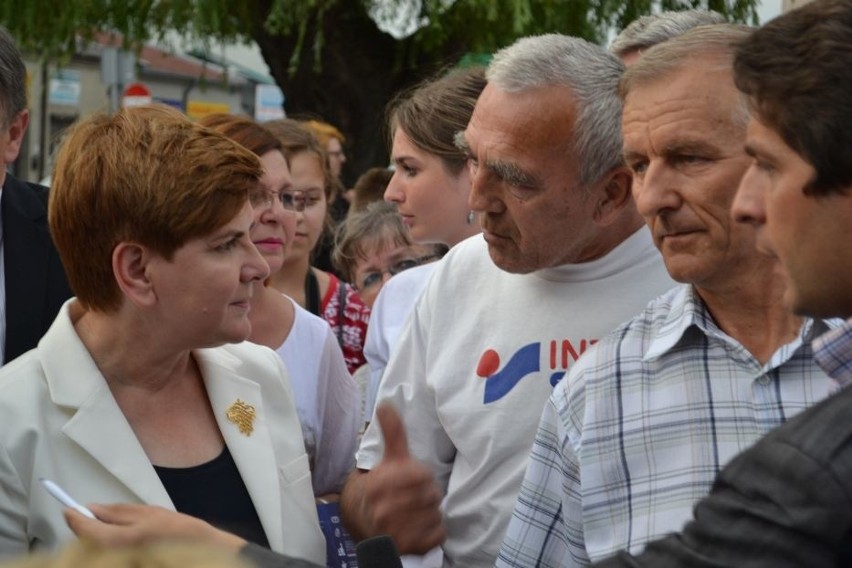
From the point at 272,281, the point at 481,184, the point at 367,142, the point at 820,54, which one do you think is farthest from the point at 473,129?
the point at 367,142

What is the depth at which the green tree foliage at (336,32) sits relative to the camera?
1133 cm

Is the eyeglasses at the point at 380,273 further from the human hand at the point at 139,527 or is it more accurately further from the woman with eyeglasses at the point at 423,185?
the human hand at the point at 139,527

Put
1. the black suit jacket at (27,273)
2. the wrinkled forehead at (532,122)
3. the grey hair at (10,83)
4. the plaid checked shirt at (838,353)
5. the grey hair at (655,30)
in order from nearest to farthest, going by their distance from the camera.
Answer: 1. the plaid checked shirt at (838,353)
2. the wrinkled forehead at (532,122)
3. the black suit jacket at (27,273)
4. the grey hair at (10,83)
5. the grey hair at (655,30)

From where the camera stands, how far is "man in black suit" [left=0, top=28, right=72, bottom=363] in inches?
143

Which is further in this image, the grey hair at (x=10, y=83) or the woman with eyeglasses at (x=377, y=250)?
the woman with eyeglasses at (x=377, y=250)

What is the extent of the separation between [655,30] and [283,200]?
4.50 feet

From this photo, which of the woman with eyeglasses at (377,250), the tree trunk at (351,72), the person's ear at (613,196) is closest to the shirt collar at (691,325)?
the person's ear at (613,196)

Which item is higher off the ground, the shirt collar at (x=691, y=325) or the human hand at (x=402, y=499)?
the shirt collar at (x=691, y=325)

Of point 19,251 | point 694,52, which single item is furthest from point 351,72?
point 694,52

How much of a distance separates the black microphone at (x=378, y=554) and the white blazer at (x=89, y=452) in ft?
2.15

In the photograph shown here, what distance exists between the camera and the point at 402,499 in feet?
8.50

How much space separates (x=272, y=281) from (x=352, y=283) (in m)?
1.13

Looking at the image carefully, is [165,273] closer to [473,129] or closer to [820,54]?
[473,129]

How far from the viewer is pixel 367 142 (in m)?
12.3
